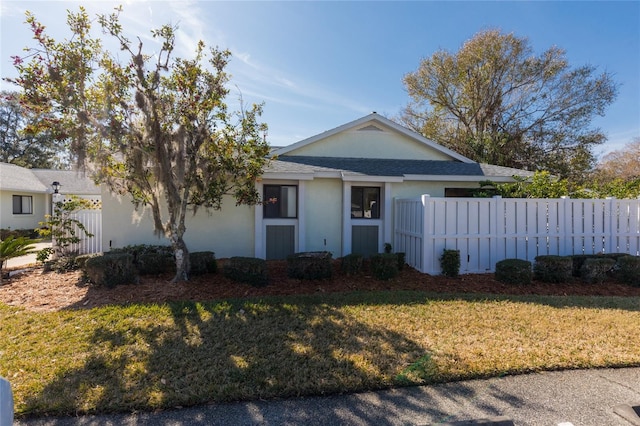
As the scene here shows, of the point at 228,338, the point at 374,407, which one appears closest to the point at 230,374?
the point at 228,338

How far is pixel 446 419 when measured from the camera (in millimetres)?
2527

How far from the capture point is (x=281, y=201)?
8773 millimetres

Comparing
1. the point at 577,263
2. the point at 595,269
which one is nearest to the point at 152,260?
the point at 577,263

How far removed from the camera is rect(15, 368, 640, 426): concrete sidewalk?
100.0 inches

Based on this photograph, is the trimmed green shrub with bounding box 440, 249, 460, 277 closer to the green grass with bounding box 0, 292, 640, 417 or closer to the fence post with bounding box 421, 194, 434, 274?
the fence post with bounding box 421, 194, 434, 274

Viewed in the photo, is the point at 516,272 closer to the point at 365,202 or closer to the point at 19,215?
the point at 365,202

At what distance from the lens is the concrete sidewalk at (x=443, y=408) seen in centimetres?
254

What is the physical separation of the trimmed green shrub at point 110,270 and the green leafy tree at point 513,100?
19142 mm

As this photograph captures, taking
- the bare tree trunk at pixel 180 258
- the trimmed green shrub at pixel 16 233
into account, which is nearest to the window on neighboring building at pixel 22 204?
the trimmed green shrub at pixel 16 233

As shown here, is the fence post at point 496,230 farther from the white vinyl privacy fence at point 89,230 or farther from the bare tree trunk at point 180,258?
the white vinyl privacy fence at point 89,230

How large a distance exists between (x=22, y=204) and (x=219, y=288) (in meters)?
19.2

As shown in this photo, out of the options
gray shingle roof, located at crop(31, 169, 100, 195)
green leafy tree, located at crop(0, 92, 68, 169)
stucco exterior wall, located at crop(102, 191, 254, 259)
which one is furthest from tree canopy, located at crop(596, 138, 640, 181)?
green leafy tree, located at crop(0, 92, 68, 169)

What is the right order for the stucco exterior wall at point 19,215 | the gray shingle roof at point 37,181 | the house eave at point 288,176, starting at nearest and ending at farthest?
the house eave at point 288,176 < the stucco exterior wall at point 19,215 < the gray shingle roof at point 37,181

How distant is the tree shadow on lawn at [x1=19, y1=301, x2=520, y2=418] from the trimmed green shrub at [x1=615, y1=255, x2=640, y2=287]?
6221 mm
